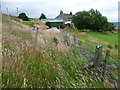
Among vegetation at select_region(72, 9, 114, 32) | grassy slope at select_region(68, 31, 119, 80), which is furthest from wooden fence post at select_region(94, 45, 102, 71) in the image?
vegetation at select_region(72, 9, 114, 32)

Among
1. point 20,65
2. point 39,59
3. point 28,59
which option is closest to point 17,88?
point 20,65

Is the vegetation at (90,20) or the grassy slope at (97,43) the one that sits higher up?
the vegetation at (90,20)

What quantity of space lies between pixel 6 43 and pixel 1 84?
2.09 meters

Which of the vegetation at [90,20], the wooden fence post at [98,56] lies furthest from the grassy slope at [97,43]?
the vegetation at [90,20]

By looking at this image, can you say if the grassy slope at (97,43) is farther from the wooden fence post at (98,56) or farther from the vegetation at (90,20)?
the vegetation at (90,20)

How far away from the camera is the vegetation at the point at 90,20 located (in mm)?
36406

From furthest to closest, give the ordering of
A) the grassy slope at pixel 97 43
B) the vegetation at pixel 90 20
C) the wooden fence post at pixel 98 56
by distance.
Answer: the vegetation at pixel 90 20 < the grassy slope at pixel 97 43 < the wooden fence post at pixel 98 56

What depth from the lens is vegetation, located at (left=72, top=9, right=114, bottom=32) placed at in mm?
36406

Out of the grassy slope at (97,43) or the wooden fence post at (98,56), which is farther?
the grassy slope at (97,43)

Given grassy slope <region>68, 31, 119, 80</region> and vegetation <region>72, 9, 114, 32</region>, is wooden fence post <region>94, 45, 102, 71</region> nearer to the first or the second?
grassy slope <region>68, 31, 119, 80</region>

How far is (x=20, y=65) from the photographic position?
208 centimetres

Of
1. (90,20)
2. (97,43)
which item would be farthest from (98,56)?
(90,20)

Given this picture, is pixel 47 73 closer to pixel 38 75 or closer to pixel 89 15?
pixel 38 75

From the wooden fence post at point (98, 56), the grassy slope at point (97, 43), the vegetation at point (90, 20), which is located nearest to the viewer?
the wooden fence post at point (98, 56)
